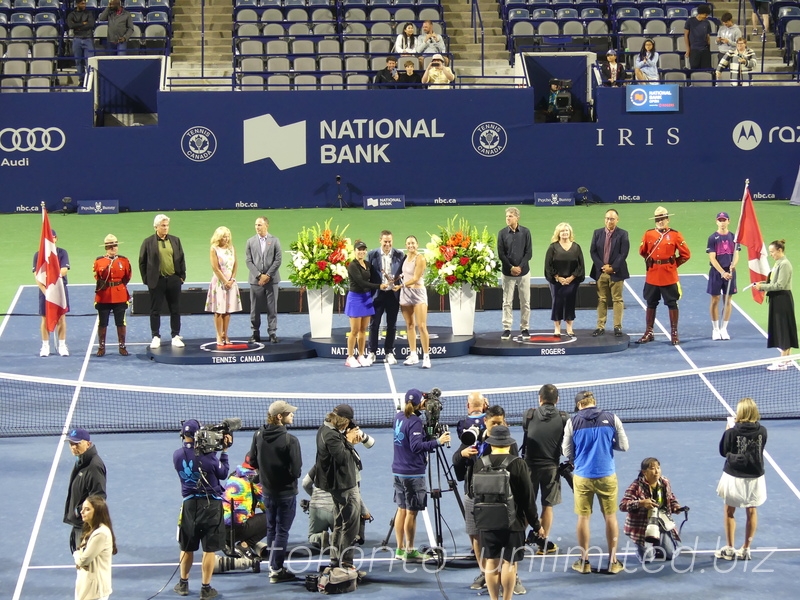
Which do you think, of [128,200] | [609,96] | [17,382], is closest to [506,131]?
[609,96]

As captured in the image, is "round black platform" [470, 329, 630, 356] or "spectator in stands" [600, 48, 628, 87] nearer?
"round black platform" [470, 329, 630, 356]

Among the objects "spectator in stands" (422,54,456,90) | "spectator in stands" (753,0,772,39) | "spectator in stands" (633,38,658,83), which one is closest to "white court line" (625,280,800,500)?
"spectator in stands" (422,54,456,90)

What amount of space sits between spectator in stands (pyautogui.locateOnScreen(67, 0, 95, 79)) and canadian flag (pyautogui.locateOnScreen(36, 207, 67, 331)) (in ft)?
40.7

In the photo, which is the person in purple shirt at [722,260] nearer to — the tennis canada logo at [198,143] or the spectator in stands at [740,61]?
the spectator in stands at [740,61]

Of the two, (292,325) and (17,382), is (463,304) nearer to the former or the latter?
(292,325)

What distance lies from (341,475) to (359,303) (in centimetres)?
723

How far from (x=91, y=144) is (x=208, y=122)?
265 cm

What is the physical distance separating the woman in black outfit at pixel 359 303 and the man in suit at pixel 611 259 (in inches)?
137

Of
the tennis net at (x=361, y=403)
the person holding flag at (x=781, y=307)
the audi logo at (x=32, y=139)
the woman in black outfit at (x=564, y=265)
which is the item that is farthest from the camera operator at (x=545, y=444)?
the audi logo at (x=32, y=139)

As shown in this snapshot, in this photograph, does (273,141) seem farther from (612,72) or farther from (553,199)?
(612,72)

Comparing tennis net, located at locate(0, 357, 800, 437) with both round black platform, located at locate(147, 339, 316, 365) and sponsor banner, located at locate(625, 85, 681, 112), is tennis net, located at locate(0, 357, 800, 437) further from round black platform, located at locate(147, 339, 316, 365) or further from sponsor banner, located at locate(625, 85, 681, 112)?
sponsor banner, located at locate(625, 85, 681, 112)

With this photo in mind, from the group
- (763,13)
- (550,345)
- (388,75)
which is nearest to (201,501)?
(550,345)

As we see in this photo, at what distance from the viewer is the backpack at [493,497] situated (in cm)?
1053

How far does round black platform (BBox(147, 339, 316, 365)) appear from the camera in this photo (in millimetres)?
19109
